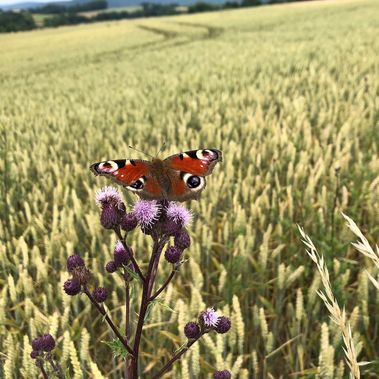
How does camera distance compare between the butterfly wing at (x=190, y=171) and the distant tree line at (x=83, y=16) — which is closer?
the butterfly wing at (x=190, y=171)

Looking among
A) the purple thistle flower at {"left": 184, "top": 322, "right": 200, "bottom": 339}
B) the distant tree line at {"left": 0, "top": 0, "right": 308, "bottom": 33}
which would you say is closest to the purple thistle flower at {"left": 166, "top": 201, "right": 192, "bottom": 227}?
the purple thistle flower at {"left": 184, "top": 322, "right": 200, "bottom": 339}

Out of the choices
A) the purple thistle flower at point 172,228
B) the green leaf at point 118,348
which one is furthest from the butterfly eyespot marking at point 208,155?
the green leaf at point 118,348

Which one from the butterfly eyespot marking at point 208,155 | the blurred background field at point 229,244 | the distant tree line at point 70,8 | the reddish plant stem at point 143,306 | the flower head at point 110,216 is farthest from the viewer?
the distant tree line at point 70,8

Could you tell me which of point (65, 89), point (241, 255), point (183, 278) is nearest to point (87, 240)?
point (183, 278)

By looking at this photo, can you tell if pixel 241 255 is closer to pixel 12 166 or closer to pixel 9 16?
pixel 12 166

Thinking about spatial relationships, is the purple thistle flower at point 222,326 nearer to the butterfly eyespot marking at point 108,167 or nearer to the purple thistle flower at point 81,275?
the purple thistle flower at point 81,275

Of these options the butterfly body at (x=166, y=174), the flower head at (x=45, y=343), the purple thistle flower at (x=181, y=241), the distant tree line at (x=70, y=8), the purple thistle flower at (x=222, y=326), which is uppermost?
the butterfly body at (x=166, y=174)

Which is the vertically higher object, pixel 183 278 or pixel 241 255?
pixel 241 255

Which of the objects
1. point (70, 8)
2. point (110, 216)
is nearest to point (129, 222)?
point (110, 216)
